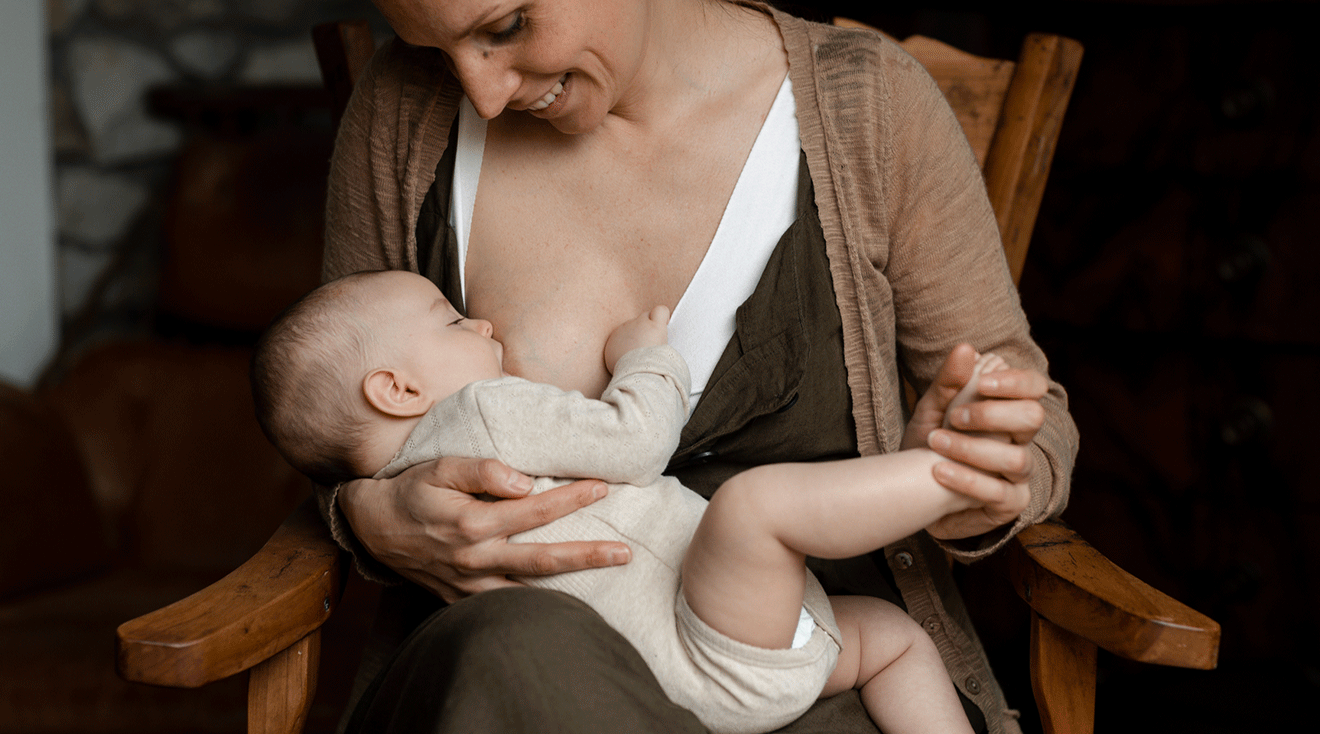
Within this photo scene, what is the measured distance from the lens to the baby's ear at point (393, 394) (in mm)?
1087

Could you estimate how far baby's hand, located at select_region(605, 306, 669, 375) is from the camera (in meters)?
1.15

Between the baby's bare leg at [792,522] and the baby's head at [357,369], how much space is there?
367 millimetres

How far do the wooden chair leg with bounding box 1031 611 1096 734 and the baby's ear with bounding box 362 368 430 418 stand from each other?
69cm

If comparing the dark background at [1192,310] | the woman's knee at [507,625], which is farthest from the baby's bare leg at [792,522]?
the dark background at [1192,310]

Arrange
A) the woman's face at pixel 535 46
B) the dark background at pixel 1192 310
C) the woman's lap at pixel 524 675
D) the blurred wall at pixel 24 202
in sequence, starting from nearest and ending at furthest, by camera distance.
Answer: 1. the woman's lap at pixel 524 675
2. the woman's face at pixel 535 46
3. the dark background at pixel 1192 310
4. the blurred wall at pixel 24 202

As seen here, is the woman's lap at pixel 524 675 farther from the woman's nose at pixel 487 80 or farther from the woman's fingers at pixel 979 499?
the woman's nose at pixel 487 80

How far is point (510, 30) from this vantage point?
102cm

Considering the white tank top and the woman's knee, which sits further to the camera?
the white tank top

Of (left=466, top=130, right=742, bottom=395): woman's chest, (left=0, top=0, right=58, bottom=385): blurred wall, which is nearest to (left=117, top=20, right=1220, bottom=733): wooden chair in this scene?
(left=466, top=130, right=742, bottom=395): woman's chest

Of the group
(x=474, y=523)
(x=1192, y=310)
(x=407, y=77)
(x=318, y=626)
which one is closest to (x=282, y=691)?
(x=318, y=626)

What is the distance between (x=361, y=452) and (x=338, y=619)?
130 centimetres

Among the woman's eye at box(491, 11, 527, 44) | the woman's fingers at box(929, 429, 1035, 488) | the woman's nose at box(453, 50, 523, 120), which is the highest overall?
the woman's eye at box(491, 11, 527, 44)

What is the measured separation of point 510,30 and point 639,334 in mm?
345

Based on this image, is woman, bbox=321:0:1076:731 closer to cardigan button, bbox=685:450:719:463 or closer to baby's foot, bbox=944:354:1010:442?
cardigan button, bbox=685:450:719:463
